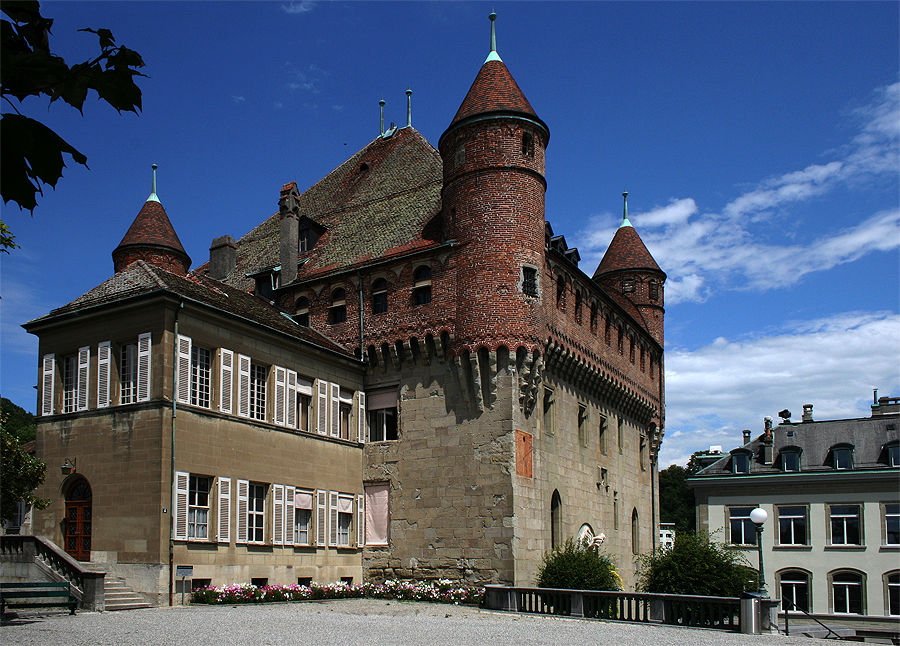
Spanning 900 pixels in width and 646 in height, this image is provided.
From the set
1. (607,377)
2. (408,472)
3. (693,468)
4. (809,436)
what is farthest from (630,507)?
(693,468)

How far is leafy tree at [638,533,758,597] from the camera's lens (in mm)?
22953

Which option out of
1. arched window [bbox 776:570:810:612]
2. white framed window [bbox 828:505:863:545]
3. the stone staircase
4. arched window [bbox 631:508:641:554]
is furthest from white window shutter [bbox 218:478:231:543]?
white framed window [bbox 828:505:863:545]

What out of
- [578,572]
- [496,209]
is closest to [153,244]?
[496,209]

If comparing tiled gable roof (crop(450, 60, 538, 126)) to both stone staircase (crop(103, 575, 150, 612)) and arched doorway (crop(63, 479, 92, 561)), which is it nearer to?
arched doorway (crop(63, 479, 92, 561))

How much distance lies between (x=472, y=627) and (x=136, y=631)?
265 inches

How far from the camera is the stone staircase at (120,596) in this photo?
1955 centimetres

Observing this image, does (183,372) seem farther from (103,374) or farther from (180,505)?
(180,505)

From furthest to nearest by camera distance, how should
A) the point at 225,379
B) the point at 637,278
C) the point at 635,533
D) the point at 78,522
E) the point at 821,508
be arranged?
the point at 821,508
the point at 637,278
the point at 635,533
the point at 225,379
the point at 78,522

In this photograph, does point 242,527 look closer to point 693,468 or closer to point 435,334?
point 435,334

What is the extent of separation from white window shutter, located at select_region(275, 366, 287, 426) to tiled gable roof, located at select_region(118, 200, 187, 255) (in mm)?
12913

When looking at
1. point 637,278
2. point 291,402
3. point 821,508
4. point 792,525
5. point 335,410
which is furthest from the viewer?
point 792,525

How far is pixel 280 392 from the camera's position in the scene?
2605 cm

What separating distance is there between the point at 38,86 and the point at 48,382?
22.8 metres

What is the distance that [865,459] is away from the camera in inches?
1861
